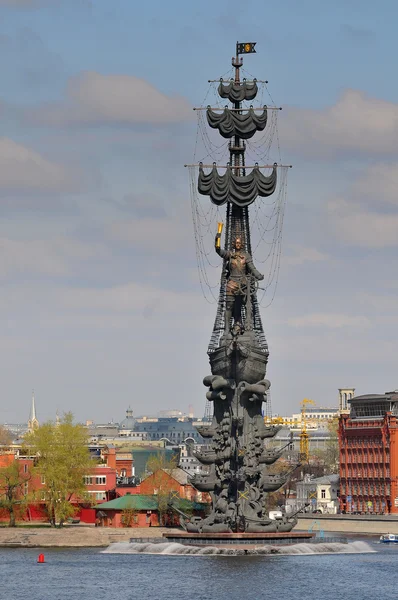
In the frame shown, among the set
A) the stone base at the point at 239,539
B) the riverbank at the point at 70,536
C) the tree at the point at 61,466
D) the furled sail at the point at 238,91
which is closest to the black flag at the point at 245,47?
the furled sail at the point at 238,91

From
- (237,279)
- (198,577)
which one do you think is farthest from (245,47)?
(198,577)

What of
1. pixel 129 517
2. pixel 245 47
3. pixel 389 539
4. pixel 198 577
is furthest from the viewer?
pixel 389 539

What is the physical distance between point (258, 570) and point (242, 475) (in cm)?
2122

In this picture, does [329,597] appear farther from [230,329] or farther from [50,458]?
[50,458]

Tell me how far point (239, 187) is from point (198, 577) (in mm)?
42621

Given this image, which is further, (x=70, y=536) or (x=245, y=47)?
(x=70, y=536)

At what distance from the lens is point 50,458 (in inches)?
7682

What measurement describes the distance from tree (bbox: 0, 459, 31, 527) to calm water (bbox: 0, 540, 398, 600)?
115ft

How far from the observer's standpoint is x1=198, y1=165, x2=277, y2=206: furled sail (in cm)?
16250

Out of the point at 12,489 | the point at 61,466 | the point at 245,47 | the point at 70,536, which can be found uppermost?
the point at 245,47

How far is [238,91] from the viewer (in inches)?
6491

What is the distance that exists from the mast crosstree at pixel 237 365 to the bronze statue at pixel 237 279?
0.08m

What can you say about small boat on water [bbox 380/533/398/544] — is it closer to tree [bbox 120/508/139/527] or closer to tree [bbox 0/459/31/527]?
tree [bbox 120/508/139/527]

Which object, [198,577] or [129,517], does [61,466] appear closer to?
[129,517]
